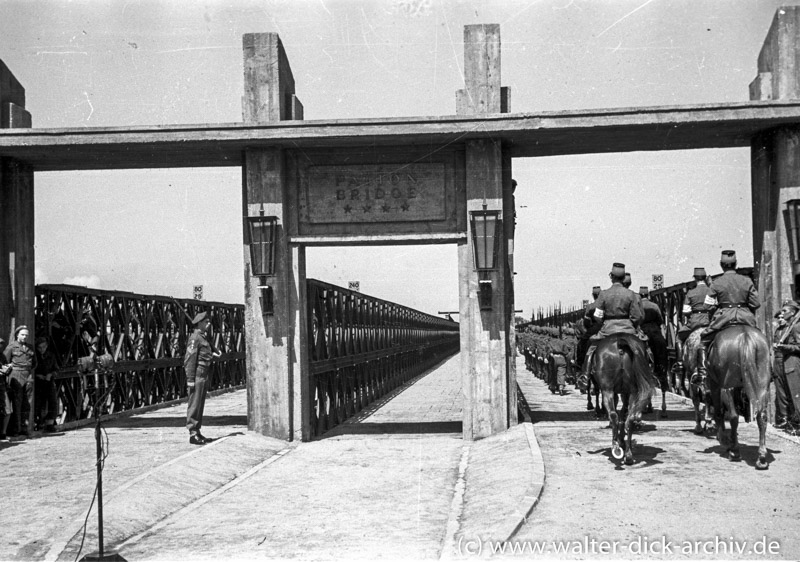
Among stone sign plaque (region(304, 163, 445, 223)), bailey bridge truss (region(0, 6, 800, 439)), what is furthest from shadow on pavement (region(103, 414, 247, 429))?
stone sign plaque (region(304, 163, 445, 223))

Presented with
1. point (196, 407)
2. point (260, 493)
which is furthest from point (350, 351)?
point (260, 493)

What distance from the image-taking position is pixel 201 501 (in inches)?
347

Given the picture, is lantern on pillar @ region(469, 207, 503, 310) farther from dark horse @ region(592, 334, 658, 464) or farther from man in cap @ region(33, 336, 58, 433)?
man in cap @ region(33, 336, 58, 433)

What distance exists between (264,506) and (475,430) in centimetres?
445

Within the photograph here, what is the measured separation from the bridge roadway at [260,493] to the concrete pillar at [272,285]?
51cm

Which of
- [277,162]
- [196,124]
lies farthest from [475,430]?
[196,124]

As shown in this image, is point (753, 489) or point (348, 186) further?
point (348, 186)

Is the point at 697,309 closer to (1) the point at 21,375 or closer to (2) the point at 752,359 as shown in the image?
(2) the point at 752,359

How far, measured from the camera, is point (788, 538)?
6121 millimetres

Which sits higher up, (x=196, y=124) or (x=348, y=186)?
(x=196, y=124)

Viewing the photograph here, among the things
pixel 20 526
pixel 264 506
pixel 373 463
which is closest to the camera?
A: pixel 20 526

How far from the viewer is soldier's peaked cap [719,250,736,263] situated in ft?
31.8

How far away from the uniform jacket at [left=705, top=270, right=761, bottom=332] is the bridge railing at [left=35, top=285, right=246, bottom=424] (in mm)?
6870

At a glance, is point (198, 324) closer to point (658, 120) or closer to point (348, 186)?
point (348, 186)
